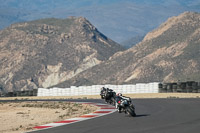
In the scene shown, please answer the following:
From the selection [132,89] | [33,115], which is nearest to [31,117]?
[33,115]

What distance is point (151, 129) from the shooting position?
16.8 meters

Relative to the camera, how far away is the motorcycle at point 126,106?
2298cm

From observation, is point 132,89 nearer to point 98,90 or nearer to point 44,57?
point 98,90

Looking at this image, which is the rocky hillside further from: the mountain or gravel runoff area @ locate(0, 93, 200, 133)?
gravel runoff area @ locate(0, 93, 200, 133)

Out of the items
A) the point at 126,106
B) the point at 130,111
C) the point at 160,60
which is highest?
the point at 160,60

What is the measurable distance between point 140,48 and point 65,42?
169 ft

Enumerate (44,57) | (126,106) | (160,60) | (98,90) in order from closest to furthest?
(126,106) < (98,90) < (160,60) < (44,57)

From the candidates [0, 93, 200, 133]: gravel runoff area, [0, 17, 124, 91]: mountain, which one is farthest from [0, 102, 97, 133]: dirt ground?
[0, 17, 124, 91]: mountain

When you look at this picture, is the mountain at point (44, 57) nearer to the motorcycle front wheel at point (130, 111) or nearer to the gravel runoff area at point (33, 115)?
the gravel runoff area at point (33, 115)

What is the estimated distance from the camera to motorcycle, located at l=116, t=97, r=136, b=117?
75.4 feet

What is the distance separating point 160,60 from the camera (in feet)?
436

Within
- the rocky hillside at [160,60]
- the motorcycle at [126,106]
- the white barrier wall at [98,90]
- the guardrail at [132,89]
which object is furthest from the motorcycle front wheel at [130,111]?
the rocky hillside at [160,60]

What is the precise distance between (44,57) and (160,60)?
206 feet

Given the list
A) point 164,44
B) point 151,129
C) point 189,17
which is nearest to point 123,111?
point 151,129
